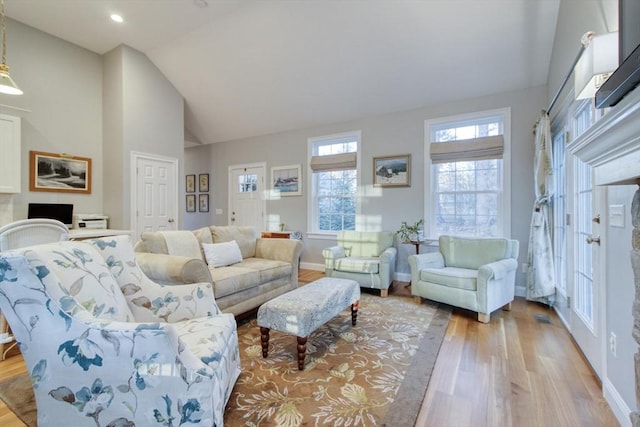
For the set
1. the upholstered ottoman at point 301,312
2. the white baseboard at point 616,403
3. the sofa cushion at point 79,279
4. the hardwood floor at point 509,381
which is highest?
the sofa cushion at point 79,279

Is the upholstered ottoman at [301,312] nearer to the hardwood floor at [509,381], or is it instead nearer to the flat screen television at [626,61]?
the hardwood floor at [509,381]

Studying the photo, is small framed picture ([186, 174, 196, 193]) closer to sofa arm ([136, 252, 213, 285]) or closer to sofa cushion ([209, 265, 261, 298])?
sofa cushion ([209, 265, 261, 298])

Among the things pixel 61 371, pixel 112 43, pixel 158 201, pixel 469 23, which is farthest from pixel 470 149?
pixel 112 43

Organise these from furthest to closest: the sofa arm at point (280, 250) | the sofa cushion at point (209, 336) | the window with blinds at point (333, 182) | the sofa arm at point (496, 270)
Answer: the window with blinds at point (333, 182)
the sofa arm at point (280, 250)
the sofa arm at point (496, 270)
the sofa cushion at point (209, 336)

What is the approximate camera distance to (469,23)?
10.2 feet

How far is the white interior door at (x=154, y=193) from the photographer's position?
14.7 feet

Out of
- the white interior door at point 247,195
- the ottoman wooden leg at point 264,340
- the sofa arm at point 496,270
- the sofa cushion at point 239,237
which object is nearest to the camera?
the ottoman wooden leg at point 264,340

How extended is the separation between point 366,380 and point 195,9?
4.49 m

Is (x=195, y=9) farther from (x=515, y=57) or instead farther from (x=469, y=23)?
(x=515, y=57)

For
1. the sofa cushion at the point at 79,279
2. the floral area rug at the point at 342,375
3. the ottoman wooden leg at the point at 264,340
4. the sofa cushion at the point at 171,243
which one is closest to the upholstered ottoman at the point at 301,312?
the ottoman wooden leg at the point at 264,340

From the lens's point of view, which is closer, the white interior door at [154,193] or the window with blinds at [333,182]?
the white interior door at [154,193]

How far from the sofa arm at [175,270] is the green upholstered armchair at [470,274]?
2.29 metres

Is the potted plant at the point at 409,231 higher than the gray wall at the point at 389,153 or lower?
lower

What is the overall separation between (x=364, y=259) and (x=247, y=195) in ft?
10.6
